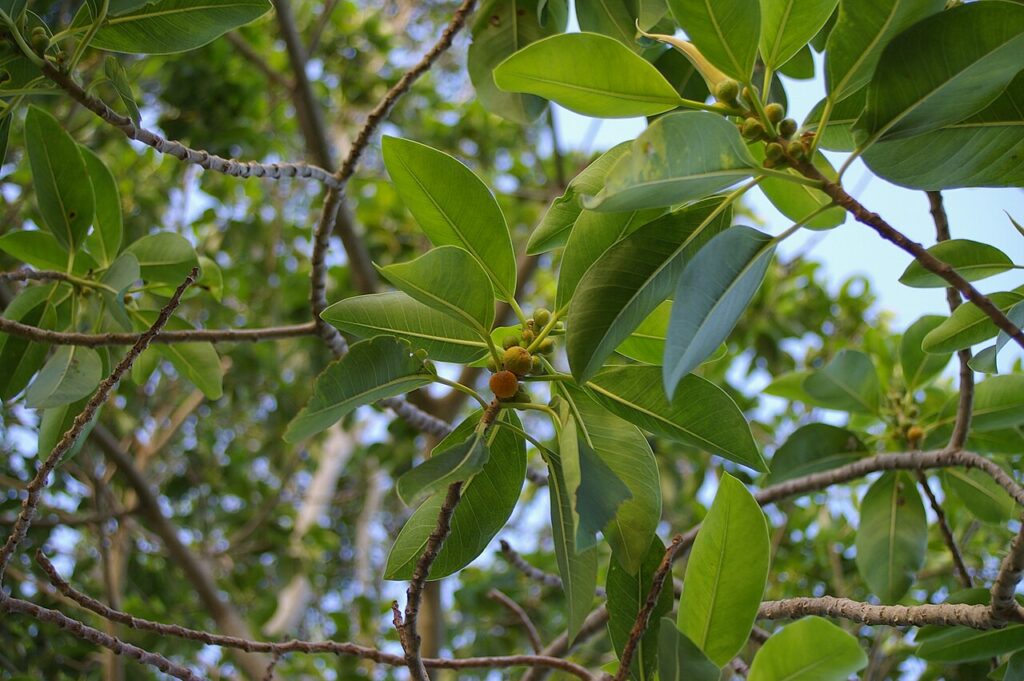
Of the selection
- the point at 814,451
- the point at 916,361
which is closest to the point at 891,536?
the point at 814,451

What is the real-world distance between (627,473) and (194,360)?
3.34 ft

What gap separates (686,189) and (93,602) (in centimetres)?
93

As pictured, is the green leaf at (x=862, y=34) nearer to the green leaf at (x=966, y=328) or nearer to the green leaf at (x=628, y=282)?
the green leaf at (x=628, y=282)

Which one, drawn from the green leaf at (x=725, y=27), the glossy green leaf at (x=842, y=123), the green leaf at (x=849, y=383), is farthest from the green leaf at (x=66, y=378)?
the green leaf at (x=849, y=383)

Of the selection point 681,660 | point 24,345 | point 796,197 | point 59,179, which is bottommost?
point 681,660

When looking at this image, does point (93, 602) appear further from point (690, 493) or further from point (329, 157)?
point (690, 493)

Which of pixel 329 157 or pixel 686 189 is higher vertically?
pixel 329 157

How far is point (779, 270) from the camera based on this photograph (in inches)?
160

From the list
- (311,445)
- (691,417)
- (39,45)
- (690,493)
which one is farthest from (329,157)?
(311,445)

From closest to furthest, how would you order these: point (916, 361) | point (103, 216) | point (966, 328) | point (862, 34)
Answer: point (862, 34) → point (966, 328) → point (103, 216) → point (916, 361)

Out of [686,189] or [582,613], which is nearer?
[686,189]

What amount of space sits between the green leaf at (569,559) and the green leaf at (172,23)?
32.9 inches

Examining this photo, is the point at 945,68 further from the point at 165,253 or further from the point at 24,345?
the point at 24,345

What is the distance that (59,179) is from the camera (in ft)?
4.81
